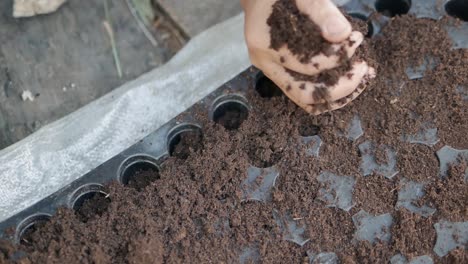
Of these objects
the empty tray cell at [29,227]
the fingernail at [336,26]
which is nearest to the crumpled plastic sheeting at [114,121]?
the empty tray cell at [29,227]

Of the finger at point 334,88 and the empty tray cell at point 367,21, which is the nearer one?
the finger at point 334,88

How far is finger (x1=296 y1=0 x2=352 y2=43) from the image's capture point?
0.95m

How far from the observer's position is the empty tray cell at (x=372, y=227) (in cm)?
102

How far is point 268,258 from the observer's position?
997 mm

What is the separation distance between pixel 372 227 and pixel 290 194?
0.49 ft

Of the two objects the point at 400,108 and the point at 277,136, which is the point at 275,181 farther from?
the point at 400,108

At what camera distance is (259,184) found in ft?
3.46

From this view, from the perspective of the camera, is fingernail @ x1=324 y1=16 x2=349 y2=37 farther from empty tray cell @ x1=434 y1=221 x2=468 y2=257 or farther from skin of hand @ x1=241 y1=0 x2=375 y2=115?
empty tray cell @ x1=434 y1=221 x2=468 y2=257

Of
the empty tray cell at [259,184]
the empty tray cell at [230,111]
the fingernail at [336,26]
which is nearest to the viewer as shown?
the fingernail at [336,26]

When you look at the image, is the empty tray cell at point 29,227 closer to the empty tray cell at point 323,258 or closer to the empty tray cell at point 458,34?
the empty tray cell at point 323,258

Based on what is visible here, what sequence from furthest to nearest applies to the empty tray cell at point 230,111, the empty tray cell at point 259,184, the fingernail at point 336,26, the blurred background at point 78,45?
the blurred background at point 78,45 < the empty tray cell at point 230,111 < the empty tray cell at point 259,184 < the fingernail at point 336,26

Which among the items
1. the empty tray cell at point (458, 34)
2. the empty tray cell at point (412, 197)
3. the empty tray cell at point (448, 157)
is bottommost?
the empty tray cell at point (412, 197)

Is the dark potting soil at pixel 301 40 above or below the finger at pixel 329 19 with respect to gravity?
below

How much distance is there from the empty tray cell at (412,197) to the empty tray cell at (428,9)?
365 mm
